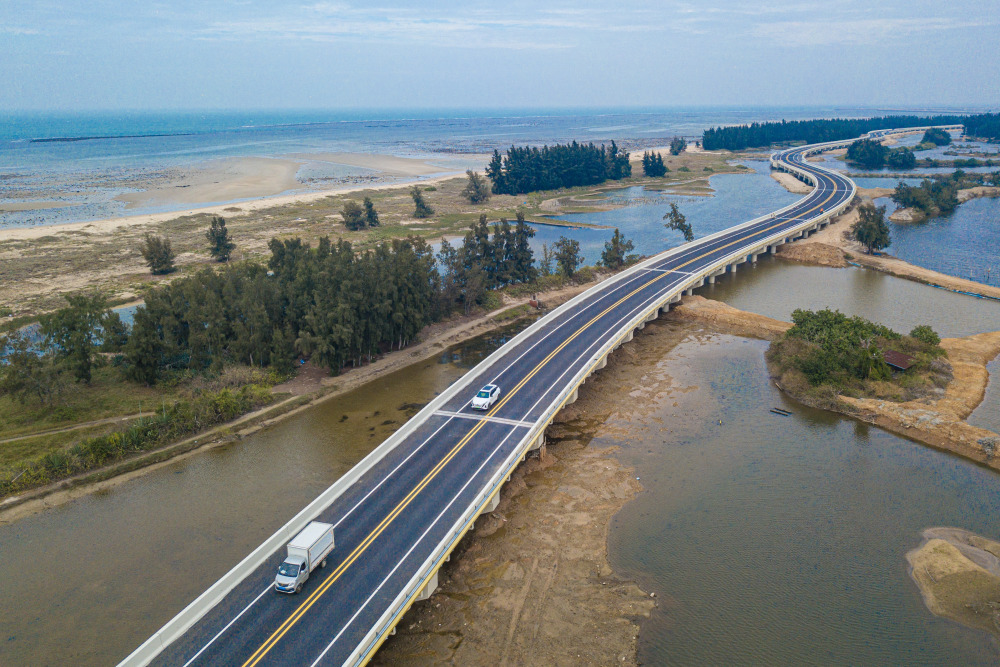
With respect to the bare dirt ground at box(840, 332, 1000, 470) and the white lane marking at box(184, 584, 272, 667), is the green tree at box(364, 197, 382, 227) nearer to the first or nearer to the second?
the bare dirt ground at box(840, 332, 1000, 470)

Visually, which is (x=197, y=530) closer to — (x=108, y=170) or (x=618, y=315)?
(x=618, y=315)

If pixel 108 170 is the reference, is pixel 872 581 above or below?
below

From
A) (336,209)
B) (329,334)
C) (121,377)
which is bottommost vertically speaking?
(121,377)

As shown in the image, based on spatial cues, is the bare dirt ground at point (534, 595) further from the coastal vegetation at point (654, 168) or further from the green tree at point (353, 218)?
the coastal vegetation at point (654, 168)

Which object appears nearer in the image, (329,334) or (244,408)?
(244,408)

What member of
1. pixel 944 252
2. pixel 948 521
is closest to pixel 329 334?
pixel 948 521

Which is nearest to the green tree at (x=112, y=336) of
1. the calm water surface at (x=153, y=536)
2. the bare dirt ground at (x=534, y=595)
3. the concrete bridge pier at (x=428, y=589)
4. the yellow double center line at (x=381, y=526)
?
the calm water surface at (x=153, y=536)

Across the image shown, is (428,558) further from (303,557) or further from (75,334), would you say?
(75,334)

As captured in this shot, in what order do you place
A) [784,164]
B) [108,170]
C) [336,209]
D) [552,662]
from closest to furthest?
[552,662]
[336,209]
[784,164]
[108,170]
